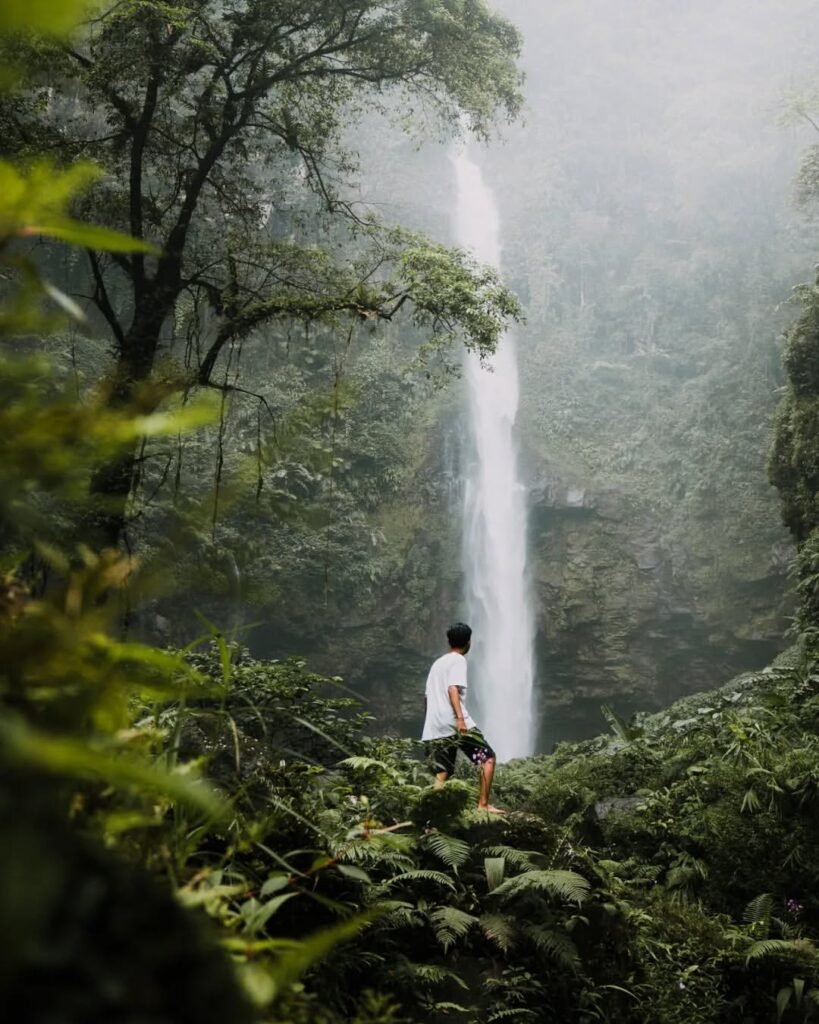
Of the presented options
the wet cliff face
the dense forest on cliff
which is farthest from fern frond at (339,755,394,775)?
the wet cliff face

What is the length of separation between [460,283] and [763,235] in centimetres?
2337

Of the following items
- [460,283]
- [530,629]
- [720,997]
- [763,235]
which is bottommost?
[720,997]

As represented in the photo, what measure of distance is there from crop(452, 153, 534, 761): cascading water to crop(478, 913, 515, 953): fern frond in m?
16.0

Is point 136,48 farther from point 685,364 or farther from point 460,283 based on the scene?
point 685,364

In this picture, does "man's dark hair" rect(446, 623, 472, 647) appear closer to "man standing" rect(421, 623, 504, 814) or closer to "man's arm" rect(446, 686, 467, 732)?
"man standing" rect(421, 623, 504, 814)

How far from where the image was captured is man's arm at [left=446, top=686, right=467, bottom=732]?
480cm

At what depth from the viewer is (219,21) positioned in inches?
306

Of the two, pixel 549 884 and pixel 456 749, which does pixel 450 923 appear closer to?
pixel 549 884

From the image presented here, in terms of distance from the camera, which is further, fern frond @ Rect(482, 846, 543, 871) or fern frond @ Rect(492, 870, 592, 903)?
fern frond @ Rect(482, 846, 543, 871)

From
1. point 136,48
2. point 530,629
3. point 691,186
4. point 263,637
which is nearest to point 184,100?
point 136,48

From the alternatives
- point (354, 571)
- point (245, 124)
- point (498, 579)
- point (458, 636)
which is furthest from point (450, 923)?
point (498, 579)

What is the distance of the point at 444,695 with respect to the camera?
4.98m

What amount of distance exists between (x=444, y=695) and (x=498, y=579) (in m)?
15.9

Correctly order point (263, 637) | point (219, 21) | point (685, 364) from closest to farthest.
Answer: point (219, 21) → point (263, 637) → point (685, 364)
